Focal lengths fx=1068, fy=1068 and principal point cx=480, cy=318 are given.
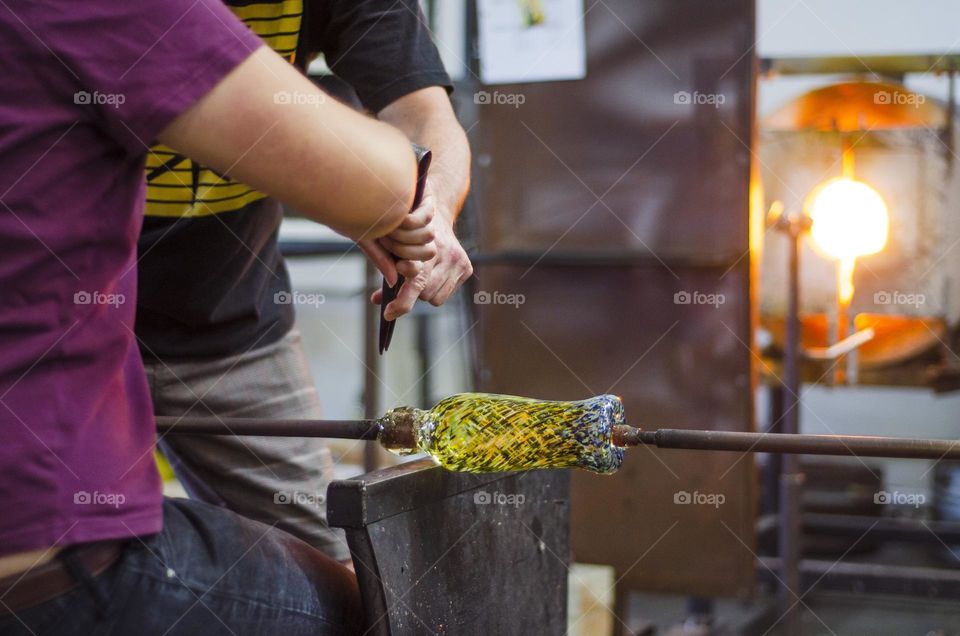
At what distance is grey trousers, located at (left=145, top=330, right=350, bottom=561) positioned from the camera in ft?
4.44

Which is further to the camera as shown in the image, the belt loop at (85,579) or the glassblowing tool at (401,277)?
the glassblowing tool at (401,277)

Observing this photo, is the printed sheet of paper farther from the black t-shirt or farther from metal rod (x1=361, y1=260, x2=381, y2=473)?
the black t-shirt

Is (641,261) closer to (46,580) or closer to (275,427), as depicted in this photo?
(275,427)

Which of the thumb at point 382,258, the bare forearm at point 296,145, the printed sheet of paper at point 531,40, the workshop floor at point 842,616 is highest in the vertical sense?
the printed sheet of paper at point 531,40

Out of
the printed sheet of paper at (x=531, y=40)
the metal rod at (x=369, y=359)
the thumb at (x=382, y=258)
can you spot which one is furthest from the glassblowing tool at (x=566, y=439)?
the printed sheet of paper at (x=531, y=40)

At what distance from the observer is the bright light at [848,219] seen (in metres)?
2.38

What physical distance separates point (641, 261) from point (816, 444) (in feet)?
4.27

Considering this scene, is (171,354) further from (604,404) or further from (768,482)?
(768,482)

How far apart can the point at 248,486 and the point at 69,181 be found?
79 centimetres

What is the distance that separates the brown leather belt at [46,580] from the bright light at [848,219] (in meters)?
1.96

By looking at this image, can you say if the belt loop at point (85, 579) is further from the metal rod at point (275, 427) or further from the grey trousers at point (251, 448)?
the grey trousers at point (251, 448)

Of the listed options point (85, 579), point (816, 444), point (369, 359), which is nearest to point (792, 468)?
point (369, 359)

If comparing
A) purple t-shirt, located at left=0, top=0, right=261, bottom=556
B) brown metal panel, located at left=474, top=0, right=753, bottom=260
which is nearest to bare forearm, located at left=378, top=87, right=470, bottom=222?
purple t-shirt, located at left=0, top=0, right=261, bottom=556

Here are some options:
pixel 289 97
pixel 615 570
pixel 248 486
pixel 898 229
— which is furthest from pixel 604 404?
pixel 898 229
